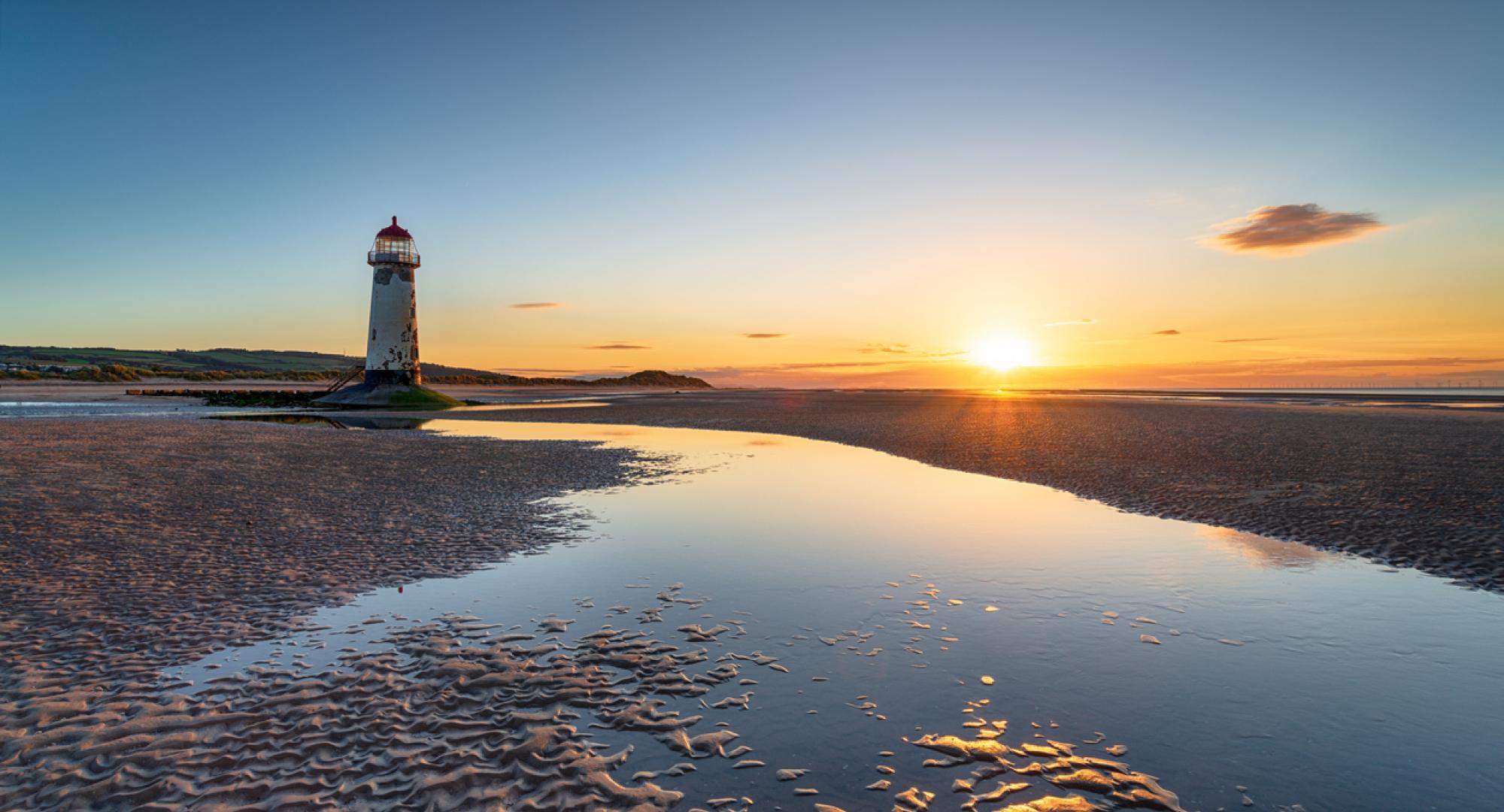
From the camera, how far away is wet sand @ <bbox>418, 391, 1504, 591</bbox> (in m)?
13.0

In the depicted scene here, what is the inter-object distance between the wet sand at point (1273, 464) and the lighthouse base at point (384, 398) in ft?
37.2

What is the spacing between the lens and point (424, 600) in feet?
30.4

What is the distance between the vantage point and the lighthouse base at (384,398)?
5469 cm

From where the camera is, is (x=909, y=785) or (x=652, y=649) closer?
(x=909, y=785)

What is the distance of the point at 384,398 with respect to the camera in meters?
54.6

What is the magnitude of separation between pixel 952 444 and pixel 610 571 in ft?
73.3

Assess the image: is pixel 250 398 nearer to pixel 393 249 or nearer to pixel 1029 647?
pixel 393 249

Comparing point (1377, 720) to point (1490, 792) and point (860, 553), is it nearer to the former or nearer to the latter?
point (1490, 792)

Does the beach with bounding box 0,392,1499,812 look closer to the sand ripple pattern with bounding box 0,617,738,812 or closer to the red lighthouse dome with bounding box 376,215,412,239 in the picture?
the sand ripple pattern with bounding box 0,617,738,812

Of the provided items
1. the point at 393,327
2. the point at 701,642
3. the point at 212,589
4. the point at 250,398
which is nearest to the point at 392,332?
the point at 393,327

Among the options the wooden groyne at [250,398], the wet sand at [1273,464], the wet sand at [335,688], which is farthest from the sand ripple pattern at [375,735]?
the wooden groyne at [250,398]

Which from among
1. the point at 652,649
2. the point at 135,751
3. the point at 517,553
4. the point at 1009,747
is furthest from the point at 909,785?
the point at 517,553

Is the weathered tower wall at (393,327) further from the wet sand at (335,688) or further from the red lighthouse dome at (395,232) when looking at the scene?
the wet sand at (335,688)

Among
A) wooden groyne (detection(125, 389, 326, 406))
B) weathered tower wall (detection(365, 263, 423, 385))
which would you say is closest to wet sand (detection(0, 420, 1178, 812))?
weathered tower wall (detection(365, 263, 423, 385))
